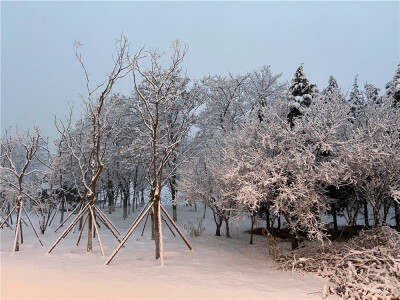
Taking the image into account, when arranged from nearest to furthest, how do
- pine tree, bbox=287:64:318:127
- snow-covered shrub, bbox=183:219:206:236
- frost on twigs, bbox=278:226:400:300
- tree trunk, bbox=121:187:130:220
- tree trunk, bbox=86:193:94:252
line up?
frost on twigs, bbox=278:226:400:300 < tree trunk, bbox=86:193:94:252 < snow-covered shrub, bbox=183:219:206:236 < pine tree, bbox=287:64:318:127 < tree trunk, bbox=121:187:130:220

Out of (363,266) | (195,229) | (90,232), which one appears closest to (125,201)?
(195,229)

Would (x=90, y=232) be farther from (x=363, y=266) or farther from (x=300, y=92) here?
(x=300, y=92)

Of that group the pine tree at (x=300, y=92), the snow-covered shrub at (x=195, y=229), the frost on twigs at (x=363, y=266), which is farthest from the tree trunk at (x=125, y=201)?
the frost on twigs at (x=363, y=266)

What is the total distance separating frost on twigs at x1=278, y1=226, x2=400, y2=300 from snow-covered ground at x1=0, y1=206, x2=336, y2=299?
0.50 m

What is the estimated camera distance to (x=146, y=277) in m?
7.16

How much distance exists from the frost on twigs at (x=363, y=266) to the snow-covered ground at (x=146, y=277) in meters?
0.50

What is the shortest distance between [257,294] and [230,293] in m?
0.59

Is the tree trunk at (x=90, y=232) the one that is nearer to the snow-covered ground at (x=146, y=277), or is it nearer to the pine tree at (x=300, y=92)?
the snow-covered ground at (x=146, y=277)

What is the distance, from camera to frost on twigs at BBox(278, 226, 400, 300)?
239 inches

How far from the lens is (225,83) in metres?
25.0

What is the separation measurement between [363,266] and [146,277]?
5520 millimetres

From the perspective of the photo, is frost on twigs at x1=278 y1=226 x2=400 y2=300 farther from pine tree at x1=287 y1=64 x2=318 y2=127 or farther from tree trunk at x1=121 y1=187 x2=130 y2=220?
tree trunk at x1=121 y1=187 x2=130 y2=220

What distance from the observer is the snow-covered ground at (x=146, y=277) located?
→ 611cm

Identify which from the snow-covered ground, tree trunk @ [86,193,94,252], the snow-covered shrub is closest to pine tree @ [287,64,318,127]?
the snow-covered shrub
